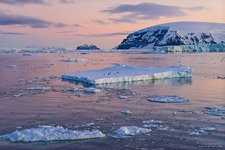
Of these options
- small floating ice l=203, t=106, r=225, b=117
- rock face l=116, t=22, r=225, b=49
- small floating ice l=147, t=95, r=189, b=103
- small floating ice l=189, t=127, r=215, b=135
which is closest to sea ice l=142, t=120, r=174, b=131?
small floating ice l=189, t=127, r=215, b=135

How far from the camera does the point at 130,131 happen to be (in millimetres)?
12820

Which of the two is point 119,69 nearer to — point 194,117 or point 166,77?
point 166,77

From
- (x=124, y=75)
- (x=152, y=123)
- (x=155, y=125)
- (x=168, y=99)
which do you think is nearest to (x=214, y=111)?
(x=168, y=99)

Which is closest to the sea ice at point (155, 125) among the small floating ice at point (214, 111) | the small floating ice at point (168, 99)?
the small floating ice at point (214, 111)

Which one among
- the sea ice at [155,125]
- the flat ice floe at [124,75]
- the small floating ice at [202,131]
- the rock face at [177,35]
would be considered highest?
the rock face at [177,35]

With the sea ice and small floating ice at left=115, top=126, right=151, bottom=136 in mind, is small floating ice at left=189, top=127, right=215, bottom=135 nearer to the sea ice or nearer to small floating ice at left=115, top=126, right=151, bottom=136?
the sea ice

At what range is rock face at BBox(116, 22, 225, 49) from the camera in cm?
15375

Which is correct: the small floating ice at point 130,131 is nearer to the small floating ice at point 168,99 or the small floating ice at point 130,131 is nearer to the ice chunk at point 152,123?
the ice chunk at point 152,123

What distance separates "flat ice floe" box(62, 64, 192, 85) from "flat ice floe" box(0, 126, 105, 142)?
1351cm

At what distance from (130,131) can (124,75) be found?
15.2 meters

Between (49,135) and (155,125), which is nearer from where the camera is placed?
(49,135)

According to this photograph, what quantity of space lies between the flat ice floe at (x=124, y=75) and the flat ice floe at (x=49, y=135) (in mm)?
13509

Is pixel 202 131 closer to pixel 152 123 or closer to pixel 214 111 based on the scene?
pixel 152 123

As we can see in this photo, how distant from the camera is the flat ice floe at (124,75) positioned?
88.2 ft
